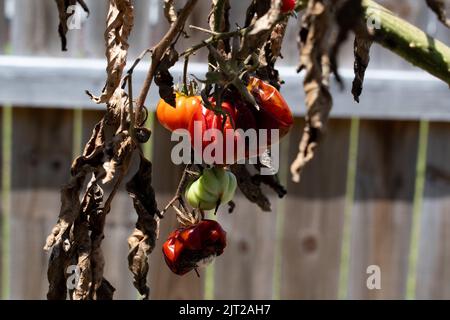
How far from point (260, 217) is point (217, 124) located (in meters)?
1.32

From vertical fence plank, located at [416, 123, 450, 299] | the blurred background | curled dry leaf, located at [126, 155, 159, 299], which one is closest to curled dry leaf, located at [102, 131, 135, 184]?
curled dry leaf, located at [126, 155, 159, 299]

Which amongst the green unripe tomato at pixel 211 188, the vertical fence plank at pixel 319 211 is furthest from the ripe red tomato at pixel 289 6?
the vertical fence plank at pixel 319 211

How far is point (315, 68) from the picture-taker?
40 cm

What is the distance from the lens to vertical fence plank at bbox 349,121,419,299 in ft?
6.44

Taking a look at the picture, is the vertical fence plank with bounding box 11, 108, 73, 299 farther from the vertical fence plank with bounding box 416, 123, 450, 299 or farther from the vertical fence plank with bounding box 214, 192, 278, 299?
the vertical fence plank with bounding box 416, 123, 450, 299

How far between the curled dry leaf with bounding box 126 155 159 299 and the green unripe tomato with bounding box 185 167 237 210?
51 millimetres

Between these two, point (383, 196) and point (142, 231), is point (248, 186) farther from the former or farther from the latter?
point (383, 196)

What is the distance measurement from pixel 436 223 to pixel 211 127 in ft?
4.91

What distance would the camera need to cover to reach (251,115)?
2.12 ft
